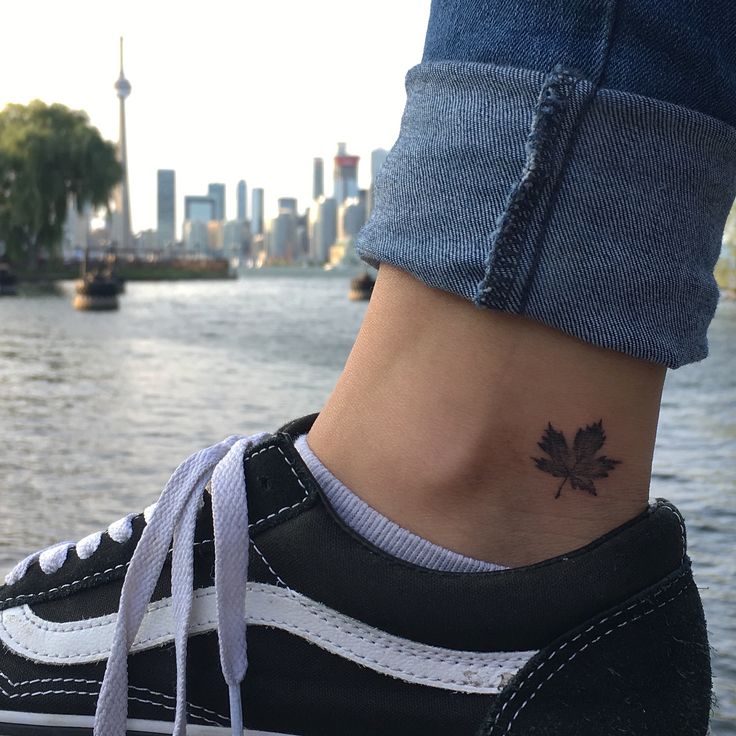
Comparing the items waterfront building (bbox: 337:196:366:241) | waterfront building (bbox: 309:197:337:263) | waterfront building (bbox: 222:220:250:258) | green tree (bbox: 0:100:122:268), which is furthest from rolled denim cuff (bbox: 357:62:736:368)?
waterfront building (bbox: 222:220:250:258)

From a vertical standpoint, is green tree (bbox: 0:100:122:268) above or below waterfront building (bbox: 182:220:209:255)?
above

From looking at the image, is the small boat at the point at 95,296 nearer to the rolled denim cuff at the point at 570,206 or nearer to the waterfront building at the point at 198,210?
the rolled denim cuff at the point at 570,206

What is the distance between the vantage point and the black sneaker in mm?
936

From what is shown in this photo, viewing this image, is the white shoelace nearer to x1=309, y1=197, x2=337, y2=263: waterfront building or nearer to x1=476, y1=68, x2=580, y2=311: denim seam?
x1=476, y1=68, x2=580, y2=311: denim seam

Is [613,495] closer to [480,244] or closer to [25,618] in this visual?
[480,244]

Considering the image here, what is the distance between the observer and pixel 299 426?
44.8 inches

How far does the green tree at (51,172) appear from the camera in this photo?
32906 millimetres

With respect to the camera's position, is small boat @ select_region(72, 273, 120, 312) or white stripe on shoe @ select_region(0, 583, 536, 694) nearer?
white stripe on shoe @ select_region(0, 583, 536, 694)

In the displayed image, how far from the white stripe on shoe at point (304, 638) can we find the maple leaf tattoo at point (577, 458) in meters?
0.18

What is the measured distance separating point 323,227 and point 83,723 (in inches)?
4356

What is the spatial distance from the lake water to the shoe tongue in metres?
0.59

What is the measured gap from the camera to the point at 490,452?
3.18 feet

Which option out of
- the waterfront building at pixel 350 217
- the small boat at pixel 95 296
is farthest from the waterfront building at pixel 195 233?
the small boat at pixel 95 296

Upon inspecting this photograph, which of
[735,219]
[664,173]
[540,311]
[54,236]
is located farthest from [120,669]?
[54,236]
